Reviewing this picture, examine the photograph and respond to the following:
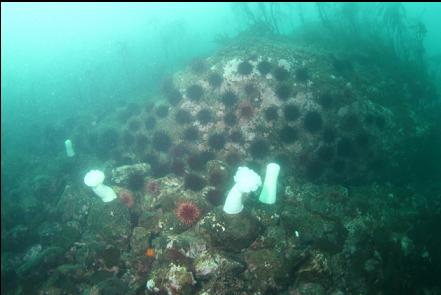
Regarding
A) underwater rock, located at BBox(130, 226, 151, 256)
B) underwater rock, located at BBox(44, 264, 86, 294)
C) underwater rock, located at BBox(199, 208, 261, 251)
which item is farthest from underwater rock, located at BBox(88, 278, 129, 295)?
underwater rock, located at BBox(199, 208, 261, 251)

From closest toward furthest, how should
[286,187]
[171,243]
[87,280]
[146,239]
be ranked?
[171,243], [87,280], [146,239], [286,187]

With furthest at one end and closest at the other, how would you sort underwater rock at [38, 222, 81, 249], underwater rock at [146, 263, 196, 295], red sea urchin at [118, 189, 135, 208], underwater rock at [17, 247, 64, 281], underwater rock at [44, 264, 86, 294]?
red sea urchin at [118, 189, 135, 208], underwater rock at [38, 222, 81, 249], underwater rock at [17, 247, 64, 281], underwater rock at [44, 264, 86, 294], underwater rock at [146, 263, 196, 295]

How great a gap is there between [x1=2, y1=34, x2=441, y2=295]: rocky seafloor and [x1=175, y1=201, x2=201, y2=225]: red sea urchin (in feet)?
0.10

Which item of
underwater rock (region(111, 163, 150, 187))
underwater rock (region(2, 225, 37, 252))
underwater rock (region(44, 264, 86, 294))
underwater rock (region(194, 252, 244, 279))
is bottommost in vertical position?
underwater rock (region(2, 225, 37, 252))

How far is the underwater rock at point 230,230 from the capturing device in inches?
260

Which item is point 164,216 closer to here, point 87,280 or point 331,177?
point 87,280

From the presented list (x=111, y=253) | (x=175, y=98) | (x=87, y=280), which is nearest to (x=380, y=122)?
(x=175, y=98)

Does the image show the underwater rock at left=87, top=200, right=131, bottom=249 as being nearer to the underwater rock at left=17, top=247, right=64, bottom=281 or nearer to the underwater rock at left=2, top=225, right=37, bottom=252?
the underwater rock at left=17, top=247, right=64, bottom=281

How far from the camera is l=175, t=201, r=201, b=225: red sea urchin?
23.7ft

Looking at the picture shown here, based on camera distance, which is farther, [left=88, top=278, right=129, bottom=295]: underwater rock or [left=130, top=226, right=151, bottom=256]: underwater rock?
[left=130, top=226, right=151, bottom=256]: underwater rock

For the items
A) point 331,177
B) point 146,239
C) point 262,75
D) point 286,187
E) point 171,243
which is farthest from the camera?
point 262,75

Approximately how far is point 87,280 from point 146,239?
1409 millimetres

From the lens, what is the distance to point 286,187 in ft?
28.9

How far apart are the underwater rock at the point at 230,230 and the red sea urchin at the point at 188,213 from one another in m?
0.50
